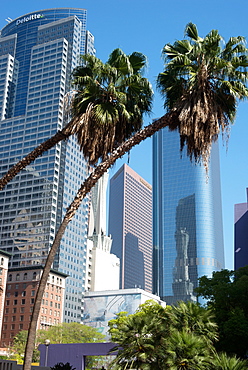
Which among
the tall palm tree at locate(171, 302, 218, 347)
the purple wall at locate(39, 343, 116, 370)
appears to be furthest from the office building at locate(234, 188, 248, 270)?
the tall palm tree at locate(171, 302, 218, 347)

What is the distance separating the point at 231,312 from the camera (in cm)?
4019

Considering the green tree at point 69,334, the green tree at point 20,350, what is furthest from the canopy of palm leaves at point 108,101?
the green tree at point 69,334

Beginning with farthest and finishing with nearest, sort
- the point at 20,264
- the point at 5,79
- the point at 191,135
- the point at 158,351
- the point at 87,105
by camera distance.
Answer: the point at 5,79 → the point at 20,264 → the point at 158,351 → the point at 87,105 → the point at 191,135

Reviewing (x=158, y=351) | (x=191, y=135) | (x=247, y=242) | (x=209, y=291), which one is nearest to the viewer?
(x=191, y=135)

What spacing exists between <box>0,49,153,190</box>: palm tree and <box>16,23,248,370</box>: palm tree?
17cm

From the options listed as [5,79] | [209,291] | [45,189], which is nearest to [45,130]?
[45,189]

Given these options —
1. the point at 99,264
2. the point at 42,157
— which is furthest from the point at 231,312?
the point at 99,264

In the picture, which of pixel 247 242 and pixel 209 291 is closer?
pixel 209 291

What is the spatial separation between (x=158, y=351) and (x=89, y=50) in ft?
612

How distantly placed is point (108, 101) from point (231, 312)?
27.6m

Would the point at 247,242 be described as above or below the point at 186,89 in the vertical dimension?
above

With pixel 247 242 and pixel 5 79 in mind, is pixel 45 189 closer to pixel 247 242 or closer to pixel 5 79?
pixel 5 79

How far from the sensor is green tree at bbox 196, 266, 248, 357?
38.8 m

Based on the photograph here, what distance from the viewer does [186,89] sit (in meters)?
18.1
